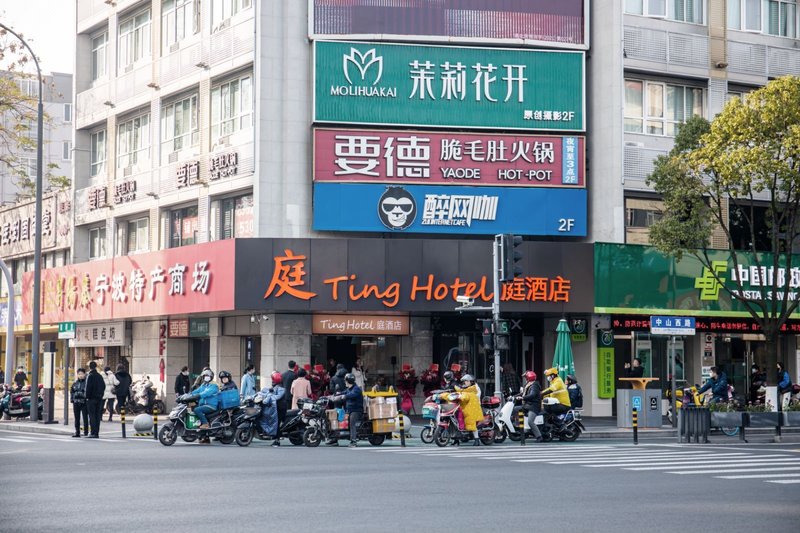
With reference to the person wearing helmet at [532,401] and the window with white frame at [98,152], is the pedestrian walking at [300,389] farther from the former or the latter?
the window with white frame at [98,152]

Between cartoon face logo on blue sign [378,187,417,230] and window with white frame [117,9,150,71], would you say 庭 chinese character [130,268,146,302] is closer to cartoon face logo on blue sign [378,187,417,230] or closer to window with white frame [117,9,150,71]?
window with white frame [117,9,150,71]

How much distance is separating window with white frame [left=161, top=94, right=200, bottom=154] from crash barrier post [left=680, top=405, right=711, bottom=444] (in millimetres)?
19911

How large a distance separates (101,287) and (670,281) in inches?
788

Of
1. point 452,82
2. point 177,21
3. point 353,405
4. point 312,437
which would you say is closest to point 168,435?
point 312,437

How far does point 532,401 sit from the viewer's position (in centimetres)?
2867

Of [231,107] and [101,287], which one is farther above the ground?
[231,107]

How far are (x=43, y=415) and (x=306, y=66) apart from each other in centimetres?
1311

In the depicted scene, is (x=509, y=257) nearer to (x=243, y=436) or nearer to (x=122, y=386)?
(x=243, y=436)

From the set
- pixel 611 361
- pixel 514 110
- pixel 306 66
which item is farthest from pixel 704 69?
pixel 306 66

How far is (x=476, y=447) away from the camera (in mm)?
27234

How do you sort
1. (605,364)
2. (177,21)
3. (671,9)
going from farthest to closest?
(177,21)
(671,9)
(605,364)

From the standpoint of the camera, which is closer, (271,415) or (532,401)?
(271,415)

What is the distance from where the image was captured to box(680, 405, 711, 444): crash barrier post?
29062 millimetres

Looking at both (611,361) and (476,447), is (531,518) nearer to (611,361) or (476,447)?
(476,447)
